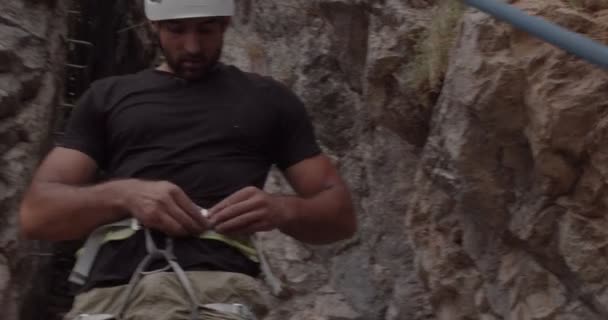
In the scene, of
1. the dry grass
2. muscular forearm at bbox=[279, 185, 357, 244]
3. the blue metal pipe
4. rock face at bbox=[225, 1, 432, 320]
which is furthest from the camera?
rock face at bbox=[225, 1, 432, 320]

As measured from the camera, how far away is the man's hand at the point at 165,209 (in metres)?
2.77

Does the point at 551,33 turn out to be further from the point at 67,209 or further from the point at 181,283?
the point at 67,209

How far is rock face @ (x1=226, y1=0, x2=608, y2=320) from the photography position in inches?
116

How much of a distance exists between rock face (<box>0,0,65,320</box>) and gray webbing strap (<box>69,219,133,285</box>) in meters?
2.95

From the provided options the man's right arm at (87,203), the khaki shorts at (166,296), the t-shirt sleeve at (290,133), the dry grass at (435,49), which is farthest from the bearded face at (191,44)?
the dry grass at (435,49)

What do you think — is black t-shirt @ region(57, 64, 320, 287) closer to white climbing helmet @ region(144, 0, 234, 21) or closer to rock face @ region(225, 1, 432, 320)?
white climbing helmet @ region(144, 0, 234, 21)

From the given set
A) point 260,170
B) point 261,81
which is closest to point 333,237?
point 260,170

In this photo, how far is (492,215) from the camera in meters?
3.44

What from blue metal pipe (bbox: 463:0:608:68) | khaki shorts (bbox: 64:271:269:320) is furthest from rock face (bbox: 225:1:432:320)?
khaki shorts (bbox: 64:271:269:320)

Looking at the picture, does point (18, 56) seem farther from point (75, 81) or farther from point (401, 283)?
point (401, 283)

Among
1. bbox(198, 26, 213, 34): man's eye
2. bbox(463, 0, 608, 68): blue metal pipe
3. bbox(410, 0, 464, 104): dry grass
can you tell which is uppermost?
bbox(463, 0, 608, 68): blue metal pipe

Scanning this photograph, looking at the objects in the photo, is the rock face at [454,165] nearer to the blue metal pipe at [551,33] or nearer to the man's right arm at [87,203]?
the blue metal pipe at [551,33]

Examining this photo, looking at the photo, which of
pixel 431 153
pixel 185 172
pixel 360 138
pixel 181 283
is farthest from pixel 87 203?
pixel 360 138

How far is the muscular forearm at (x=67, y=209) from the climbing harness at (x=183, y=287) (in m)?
0.14
